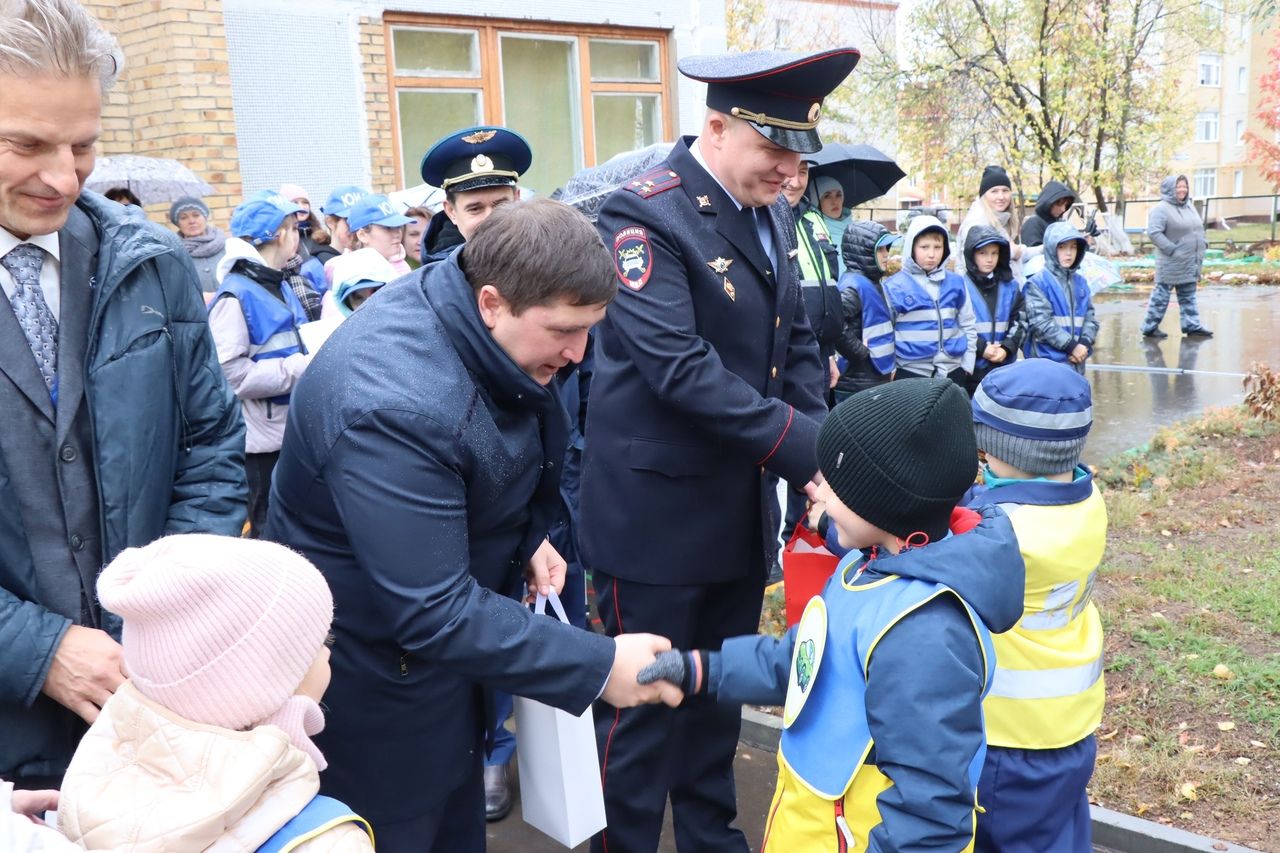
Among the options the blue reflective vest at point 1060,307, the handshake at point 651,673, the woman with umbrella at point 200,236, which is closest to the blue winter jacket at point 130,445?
the handshake at point 651,673

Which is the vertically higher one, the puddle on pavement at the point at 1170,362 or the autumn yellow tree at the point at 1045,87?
the autumn yellow tree at the point at 1045,87

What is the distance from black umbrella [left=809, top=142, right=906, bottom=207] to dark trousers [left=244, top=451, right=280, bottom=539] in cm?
391

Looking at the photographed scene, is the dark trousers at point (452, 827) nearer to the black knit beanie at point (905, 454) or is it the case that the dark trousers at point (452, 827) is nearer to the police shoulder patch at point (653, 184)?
the black knit beanie at point (905, 454)

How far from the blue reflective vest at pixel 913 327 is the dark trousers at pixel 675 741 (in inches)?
150

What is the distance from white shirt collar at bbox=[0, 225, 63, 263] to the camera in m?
2.06

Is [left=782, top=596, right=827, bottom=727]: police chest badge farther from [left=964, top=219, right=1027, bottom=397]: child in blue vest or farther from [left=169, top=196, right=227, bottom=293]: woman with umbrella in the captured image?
[left=169, top=196, right=227, bottom=293]: woman with umbrella

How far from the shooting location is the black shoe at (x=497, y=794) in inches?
151

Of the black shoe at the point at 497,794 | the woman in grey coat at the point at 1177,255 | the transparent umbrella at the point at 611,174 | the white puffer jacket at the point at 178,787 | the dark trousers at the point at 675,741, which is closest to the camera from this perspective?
the white puffer jacket at the point at 178,787

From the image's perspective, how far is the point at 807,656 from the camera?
211 centimetres

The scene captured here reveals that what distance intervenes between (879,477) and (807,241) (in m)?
3.87

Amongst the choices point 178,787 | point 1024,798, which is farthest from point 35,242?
point 1024,798

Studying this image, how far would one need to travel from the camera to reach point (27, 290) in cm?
210

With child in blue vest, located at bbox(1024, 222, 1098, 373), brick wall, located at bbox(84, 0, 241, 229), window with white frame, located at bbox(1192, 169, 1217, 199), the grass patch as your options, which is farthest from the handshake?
window with white frame, located at bbox(1192, 169, 1217, 199)

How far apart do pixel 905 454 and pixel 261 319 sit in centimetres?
358
